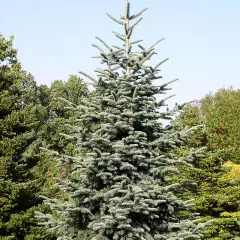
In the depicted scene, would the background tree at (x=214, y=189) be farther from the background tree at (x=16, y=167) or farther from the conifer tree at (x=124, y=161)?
the conifer tree at (x=124, y=161)

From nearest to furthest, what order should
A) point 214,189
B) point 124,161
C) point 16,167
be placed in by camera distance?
point 124,161 → point 16,167 → point 214,189

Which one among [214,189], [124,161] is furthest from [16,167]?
[214,189]

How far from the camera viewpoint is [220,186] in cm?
1633

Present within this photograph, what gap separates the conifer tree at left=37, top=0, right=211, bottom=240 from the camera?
681 cm

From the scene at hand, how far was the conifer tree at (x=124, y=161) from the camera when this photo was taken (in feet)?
22.4

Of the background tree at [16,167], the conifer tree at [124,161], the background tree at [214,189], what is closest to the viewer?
the conifer tree at [124,161]

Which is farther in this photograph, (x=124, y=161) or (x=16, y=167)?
(x=16, y=167)

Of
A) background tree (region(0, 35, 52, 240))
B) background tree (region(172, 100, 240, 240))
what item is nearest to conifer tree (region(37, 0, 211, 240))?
background tree (region(0, 35, 52, 240))

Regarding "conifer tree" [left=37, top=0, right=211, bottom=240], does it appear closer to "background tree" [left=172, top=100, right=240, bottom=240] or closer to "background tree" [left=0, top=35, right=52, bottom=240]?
"background tree" [left=0, top=35, right=52, bottom=240]

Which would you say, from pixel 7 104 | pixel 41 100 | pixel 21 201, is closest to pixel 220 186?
pixel 21 201

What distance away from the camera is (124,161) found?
7215mm

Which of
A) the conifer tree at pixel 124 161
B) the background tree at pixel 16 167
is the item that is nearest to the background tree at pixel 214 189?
the background tree at pixel 16 167

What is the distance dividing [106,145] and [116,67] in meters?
1.72

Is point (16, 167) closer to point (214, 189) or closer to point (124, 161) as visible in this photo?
point (124, 161)
